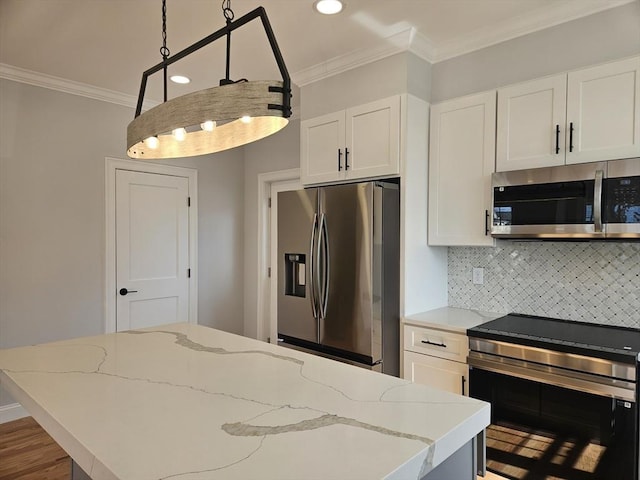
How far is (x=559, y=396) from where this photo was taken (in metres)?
2.12

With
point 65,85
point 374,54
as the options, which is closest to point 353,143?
point 374,54

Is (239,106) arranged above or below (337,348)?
above

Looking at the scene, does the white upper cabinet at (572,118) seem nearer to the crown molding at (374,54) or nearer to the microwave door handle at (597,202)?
the microwave door handle at (597,202)

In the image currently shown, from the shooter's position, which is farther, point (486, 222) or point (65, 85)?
point (65, 85)

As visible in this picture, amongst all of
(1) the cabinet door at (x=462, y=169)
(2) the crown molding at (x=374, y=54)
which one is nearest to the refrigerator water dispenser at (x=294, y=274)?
(1) the cabinet door at (x=462, y=169)

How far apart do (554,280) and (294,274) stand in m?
1.66

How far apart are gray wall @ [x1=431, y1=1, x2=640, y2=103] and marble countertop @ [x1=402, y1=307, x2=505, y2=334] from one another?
1424 millimetres

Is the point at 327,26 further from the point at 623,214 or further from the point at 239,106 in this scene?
the point at 623,214

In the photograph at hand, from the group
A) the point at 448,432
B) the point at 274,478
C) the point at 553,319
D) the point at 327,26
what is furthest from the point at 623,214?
the point at 274,478

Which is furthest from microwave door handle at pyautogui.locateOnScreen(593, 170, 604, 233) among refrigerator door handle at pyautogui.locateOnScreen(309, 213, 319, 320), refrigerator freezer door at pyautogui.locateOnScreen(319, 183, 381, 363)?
refrigerator door handle at pyautogui.locateOnScreen(309, 213, 319, 320)

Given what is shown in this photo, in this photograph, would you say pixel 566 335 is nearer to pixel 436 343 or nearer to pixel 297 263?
pixel 436 343

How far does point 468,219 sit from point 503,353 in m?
0.85

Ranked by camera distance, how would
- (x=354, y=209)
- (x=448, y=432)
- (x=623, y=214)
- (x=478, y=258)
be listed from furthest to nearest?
1. (x=478, y=258)
2. (x=354, y=209)
3. (x=623, y=214)
4. (x=448, y=432)

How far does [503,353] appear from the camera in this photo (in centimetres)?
228
